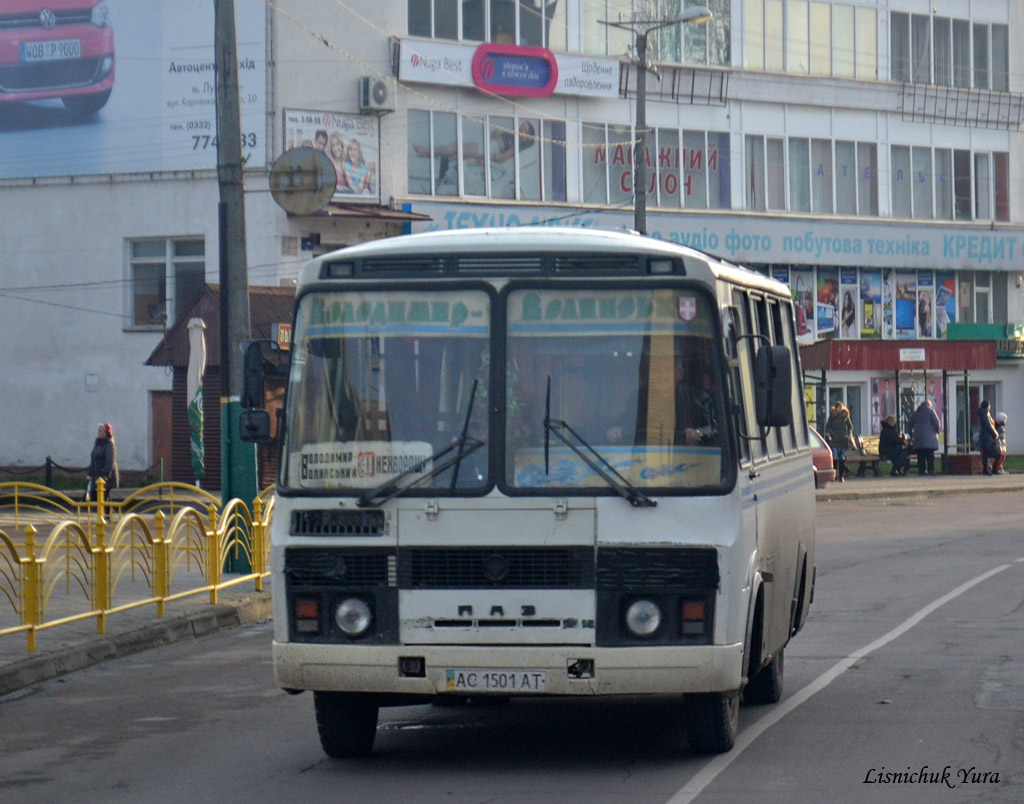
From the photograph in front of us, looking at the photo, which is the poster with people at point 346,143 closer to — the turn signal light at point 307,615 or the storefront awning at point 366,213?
the storefront awning at point 366,213

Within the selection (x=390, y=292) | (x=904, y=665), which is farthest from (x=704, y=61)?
(x=390, y=292)

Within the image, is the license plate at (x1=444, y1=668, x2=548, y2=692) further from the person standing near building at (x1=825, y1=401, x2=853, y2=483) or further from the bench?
the bench

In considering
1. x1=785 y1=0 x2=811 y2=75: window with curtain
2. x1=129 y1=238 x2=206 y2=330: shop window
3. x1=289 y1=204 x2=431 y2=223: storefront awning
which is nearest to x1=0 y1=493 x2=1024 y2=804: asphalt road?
x1=289 y1=204 x2=431 y2=223: storefront awning

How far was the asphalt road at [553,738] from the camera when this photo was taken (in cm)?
720

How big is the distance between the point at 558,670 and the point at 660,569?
0.64 metres

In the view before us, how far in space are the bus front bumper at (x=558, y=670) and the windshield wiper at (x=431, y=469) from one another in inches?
26.3

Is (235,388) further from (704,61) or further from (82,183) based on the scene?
(704,61)

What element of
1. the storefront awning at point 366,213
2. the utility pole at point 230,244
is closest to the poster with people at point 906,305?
the storefront awning at point 366,213

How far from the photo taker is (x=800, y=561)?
10.3 meters

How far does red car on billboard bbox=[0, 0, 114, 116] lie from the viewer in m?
39.1

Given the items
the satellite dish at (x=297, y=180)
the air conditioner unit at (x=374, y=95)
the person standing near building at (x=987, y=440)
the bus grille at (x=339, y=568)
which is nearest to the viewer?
the bus grille at (x=339, y=568)

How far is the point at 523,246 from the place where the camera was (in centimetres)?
775

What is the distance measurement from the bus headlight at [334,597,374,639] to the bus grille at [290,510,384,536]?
12.2 inches

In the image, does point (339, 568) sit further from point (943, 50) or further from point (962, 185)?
point (943, 50)
